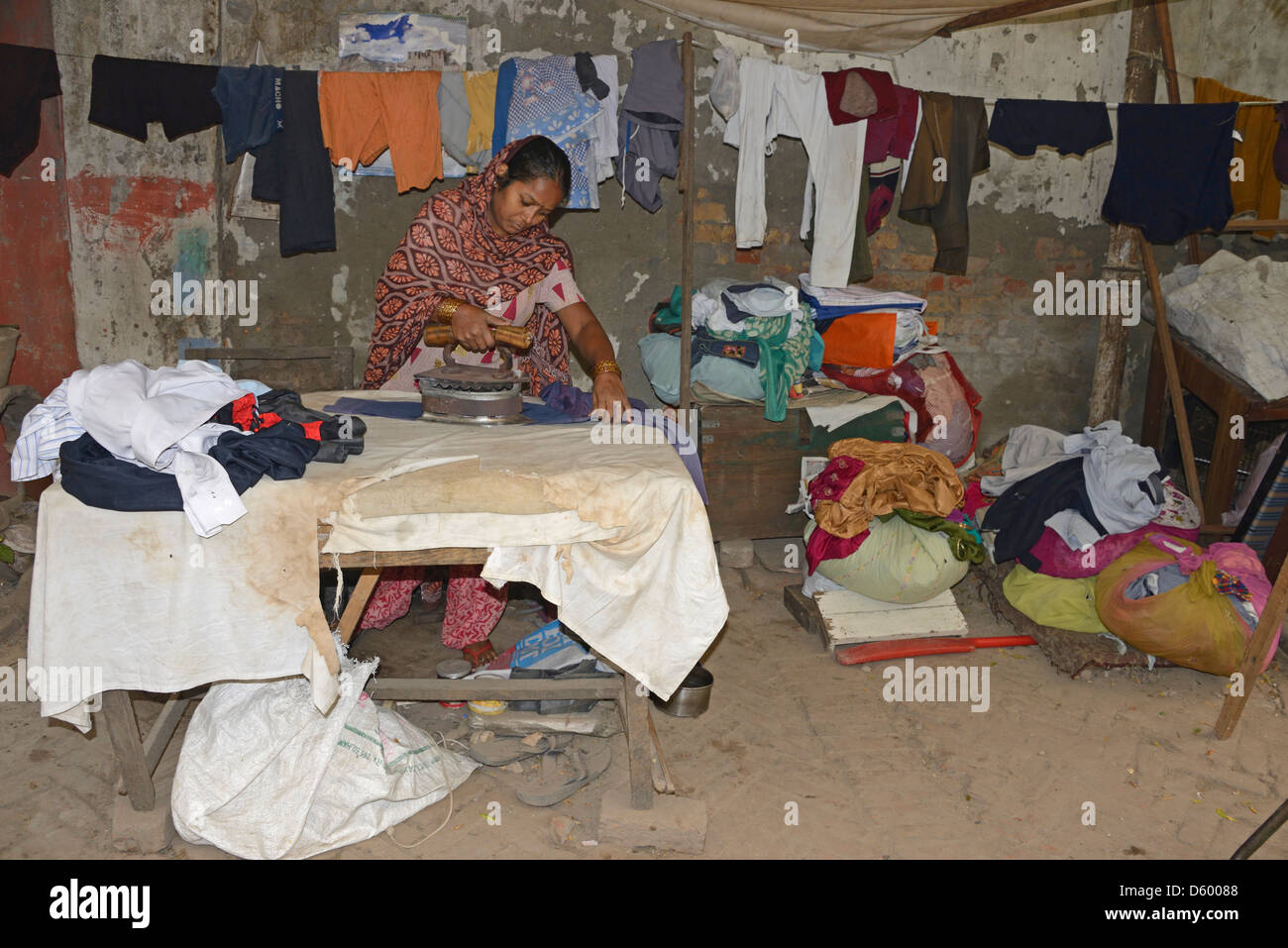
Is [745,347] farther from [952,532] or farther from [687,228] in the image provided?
[952,532]

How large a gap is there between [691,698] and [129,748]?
A: 1.73 m

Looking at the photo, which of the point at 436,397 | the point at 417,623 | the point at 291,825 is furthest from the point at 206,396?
the point at 417,623

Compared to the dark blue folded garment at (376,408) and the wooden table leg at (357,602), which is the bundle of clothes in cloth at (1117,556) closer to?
the dark blue folded garment at (376,408)

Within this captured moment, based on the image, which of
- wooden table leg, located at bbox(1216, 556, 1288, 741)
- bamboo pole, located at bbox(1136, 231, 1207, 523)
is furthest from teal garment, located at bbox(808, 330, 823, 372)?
wooden table leg, located at bbox(1216, 556, 1288, 741)

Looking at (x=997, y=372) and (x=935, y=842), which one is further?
(x=997, y=372)

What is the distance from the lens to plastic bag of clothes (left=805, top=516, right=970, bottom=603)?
3893mm

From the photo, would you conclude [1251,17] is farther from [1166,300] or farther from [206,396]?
[206,396]

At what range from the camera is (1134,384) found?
19.4ft

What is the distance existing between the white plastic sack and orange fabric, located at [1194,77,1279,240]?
5.19 meters

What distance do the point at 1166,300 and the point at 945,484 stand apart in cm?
239

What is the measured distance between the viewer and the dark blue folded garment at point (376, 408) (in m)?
2.99

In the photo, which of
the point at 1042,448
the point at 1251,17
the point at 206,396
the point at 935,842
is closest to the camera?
the point at 206,396

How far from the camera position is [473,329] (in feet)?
10.8

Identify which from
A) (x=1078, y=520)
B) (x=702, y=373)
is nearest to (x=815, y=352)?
(x=702, y=373)
